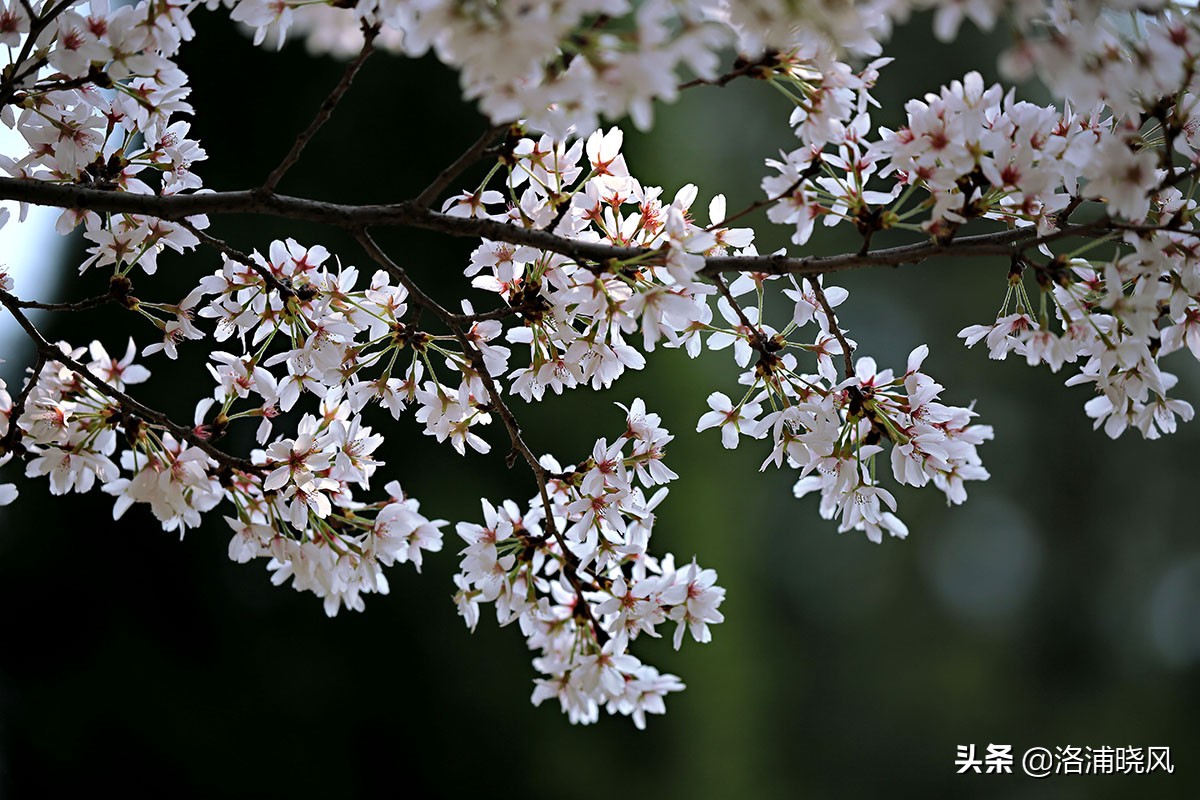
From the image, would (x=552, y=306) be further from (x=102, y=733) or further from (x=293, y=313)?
(x=102, y=733)

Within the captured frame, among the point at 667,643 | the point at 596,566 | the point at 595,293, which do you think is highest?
the point at 667,643

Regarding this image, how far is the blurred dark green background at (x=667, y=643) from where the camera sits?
2.17 m

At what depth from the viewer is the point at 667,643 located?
2.66 m

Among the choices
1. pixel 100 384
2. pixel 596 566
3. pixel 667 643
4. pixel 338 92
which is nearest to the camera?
pixel 338 92

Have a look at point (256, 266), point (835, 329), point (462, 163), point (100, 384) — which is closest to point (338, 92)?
point (462, 163)

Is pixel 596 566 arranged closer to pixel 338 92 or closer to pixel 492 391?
pixel 492 391

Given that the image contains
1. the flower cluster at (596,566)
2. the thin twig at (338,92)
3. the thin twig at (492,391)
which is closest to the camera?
the thin twig at (338,92)

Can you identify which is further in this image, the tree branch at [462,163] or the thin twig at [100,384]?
the thin twig at [100,384]

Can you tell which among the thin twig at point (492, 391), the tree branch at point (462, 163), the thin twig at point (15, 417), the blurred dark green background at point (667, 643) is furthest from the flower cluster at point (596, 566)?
the blurred dark green background at point (667, 643)

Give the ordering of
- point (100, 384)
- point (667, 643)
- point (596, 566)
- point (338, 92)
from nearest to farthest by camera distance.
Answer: point (338, 92) < point (100, 384) < point (596, 566) < point (667, 643)

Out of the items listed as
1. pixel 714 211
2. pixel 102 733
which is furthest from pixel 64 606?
pixel 714 211

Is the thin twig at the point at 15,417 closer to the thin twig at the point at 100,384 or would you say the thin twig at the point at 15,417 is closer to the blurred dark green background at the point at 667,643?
the thin twig at the point at 100,384

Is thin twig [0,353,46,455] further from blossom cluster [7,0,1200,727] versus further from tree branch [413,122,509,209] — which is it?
tree branch [413,122,509,209]

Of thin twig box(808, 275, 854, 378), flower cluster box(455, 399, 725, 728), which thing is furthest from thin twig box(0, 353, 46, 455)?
thin twig box(808, 275, 854, 378)
